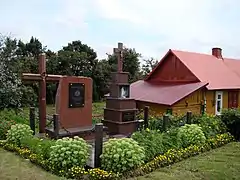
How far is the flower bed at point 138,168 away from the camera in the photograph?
6.78 m

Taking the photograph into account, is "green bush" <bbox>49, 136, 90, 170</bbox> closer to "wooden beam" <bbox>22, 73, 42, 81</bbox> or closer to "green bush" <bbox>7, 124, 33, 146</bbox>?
"green bush" <bbox>7, 124, 33, 146</bbox>

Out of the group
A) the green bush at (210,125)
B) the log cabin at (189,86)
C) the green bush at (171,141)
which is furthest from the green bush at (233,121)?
the log cabin at (189,86)

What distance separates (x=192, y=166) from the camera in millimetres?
7637

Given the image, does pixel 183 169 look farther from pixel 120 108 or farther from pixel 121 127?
pixel 120 108

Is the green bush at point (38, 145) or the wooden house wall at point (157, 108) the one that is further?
the wooden house wall at point (157, 108)

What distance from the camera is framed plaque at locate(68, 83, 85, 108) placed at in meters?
11.2

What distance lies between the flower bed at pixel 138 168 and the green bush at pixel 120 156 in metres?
0.18

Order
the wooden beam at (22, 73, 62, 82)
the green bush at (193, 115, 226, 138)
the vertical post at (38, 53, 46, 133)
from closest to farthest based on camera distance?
the green bush at (193, 115, 226, 138), the wooden beam at (22, 73, 62, 82), the vertical post at (38, 53, 46, 133)

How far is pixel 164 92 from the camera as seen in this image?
18297 mm

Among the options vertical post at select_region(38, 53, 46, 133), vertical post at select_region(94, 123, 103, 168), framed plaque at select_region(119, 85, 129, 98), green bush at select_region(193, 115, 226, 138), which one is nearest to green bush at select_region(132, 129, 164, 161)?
vertical post at select_region(94, 123, 103, 168)

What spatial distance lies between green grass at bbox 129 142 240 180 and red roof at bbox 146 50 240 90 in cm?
1091

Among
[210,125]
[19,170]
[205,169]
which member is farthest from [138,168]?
[210,125]

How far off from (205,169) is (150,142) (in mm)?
1605

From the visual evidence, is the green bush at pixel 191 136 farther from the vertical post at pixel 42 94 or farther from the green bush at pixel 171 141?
the vertical post at pixel 42 94
